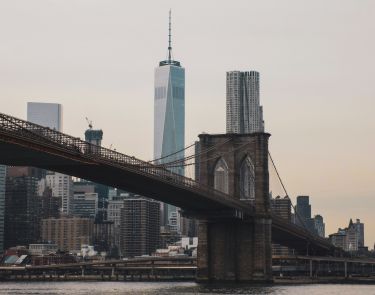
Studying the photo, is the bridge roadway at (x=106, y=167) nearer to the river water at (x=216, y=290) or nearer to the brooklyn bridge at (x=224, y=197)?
the brooklyn bridge at (x=224, y=197)

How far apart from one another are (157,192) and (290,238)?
146 feet

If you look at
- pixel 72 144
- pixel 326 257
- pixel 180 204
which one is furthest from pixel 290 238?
pixel 72 144

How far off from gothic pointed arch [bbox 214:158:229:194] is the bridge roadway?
267 inches

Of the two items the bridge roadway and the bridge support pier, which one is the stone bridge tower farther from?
the bridge roadway

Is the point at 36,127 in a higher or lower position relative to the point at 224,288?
higher

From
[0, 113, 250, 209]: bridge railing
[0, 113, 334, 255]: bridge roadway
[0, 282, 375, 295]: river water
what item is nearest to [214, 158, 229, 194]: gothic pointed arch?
[0, 113, 334, 255]: bridge roadway

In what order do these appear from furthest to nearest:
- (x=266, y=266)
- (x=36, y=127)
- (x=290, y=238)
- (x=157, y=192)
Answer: (x=290, y=238) < (x=266, y=266) < (x=157, y=192) < (x=36, y=127)

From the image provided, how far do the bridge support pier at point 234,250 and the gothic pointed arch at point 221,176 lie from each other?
638cm

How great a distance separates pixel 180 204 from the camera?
109438 millimetres

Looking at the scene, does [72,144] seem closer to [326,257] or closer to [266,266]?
[266,266]

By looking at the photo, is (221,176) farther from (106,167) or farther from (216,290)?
(106,167)

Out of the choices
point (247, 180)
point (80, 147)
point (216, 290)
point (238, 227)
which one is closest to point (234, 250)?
point (238, 227)

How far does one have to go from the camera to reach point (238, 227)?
118 meters

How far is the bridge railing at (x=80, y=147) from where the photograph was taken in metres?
70.2
